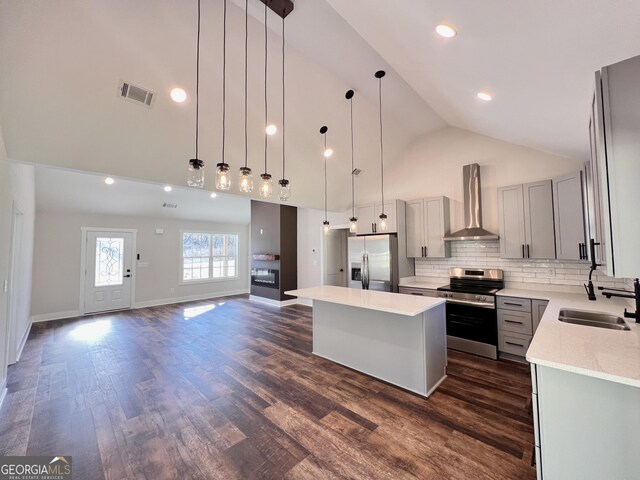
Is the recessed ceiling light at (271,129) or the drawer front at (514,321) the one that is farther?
the recessed ceiling light at (271,129)

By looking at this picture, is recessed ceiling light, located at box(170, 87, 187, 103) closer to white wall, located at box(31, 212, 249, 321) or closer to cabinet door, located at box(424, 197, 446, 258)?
cabinet door, located at box(424, 197, 446, 258)

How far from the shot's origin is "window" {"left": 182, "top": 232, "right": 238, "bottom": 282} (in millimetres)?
7973

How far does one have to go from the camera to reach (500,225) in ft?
12.5

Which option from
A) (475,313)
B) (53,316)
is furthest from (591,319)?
(53,316)

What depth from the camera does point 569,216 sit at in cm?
320

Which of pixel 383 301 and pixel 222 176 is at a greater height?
pixel 222 176

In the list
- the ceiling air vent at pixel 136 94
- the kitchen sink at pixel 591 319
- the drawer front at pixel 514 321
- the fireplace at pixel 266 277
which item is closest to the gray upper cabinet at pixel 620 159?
the kitchen sink at pixel 591 319

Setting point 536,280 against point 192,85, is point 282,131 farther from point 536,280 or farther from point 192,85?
point 536,280

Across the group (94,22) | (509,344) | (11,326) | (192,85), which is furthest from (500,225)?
(11,326)

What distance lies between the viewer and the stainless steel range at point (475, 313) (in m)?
3.50

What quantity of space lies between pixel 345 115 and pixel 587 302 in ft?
12.3

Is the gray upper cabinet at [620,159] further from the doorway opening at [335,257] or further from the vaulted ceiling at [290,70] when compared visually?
the doorway opening at [335,257]

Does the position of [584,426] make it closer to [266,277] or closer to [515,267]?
[515,267]

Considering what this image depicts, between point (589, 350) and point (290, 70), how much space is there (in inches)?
143
